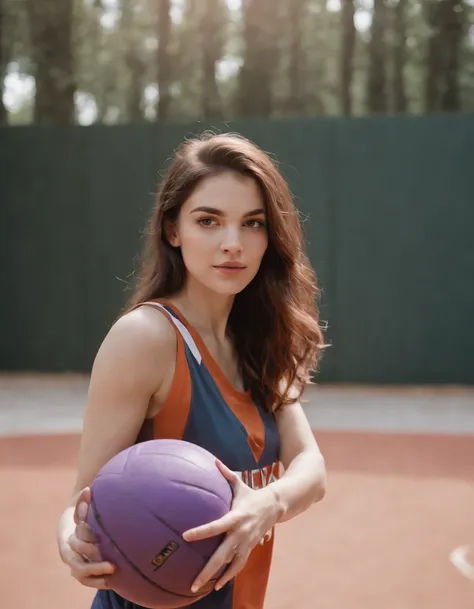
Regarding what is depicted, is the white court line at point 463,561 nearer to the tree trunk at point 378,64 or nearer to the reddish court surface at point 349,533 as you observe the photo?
the reddish court surface at point 349,533

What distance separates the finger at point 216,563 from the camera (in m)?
1.64

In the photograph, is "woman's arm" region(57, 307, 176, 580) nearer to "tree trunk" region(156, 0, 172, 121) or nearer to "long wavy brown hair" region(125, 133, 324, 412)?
"long wavy brown hair" region(125, 133, 324, 412)

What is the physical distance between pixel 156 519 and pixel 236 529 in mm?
159

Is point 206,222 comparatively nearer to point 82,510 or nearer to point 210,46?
point 82,510

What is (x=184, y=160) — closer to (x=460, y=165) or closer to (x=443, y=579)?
(x=443, y=579)

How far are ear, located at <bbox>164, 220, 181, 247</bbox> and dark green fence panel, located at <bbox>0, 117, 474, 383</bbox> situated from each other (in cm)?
820

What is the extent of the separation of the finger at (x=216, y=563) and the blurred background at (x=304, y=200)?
318cm

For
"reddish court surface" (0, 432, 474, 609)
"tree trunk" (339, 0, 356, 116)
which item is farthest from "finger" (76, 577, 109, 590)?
"tree trunk" (339, 0, 356, 116)

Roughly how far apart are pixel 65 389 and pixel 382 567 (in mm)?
6887

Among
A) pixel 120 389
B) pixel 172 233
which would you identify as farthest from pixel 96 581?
pixel 172 233

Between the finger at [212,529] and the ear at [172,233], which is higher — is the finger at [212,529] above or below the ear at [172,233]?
below

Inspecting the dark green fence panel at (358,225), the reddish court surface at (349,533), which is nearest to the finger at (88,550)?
the reddish court surface at (349,533)

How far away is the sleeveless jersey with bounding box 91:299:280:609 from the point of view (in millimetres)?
1895

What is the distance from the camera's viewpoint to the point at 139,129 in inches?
446
